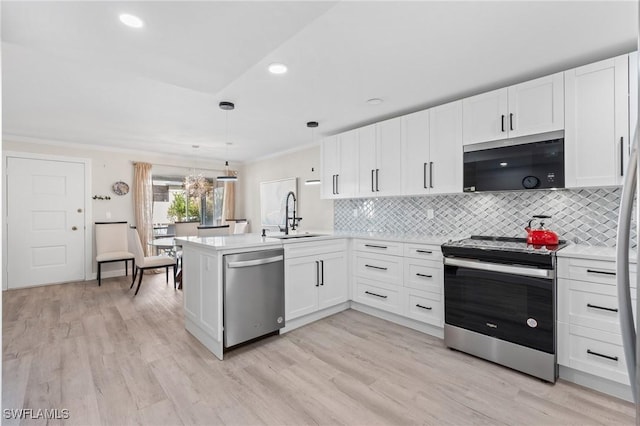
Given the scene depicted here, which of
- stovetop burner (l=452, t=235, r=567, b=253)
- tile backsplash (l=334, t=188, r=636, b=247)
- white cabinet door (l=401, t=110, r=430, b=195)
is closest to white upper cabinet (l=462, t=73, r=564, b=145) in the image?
white cabinet door (l=401, t=110, r=430, b=195)

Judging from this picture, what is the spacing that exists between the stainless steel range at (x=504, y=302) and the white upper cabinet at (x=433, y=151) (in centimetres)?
75

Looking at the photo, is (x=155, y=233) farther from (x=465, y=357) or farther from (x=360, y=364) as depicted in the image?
(x=465, y=357)

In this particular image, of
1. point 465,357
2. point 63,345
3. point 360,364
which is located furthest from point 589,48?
point 63,345

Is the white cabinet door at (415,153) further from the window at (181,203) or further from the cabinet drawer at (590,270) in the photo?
the window at (181,203)

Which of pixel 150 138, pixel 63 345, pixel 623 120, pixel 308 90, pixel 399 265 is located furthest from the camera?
pixel 150 138

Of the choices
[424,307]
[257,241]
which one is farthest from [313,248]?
[424,307]

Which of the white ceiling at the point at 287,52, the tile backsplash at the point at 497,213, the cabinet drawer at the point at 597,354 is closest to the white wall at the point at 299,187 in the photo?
the tile backsplash at the point at 497,213

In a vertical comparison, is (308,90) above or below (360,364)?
above

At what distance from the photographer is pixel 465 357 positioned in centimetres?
274

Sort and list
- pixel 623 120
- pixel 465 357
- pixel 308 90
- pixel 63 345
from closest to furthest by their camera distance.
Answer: pixel 623 120 → pixel 465 357 → pixel 63 345 → pixel 308 90

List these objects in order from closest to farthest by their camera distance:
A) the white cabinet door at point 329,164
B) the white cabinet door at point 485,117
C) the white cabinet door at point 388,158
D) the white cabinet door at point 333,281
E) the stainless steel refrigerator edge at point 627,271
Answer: the stainless steel refrigerator edge at point 627,271 → the white cabinet door at point 485,117 → the white cabinet door at point 333,281 → the white cabinet door at point 388,158 → the white cabinet door at point 329,164

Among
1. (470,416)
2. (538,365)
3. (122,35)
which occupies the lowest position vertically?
(470,416)

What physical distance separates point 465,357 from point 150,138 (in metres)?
5.23

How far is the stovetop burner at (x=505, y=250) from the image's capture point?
2.39 metres
